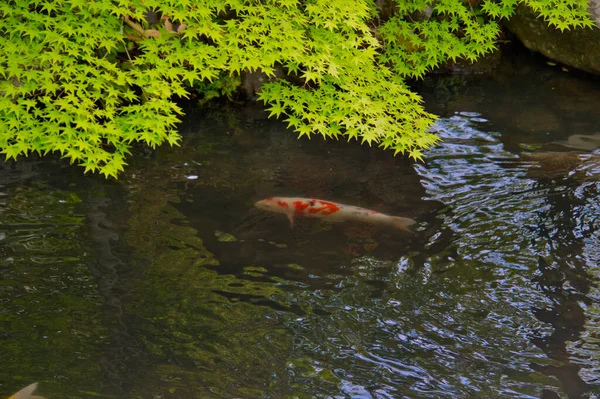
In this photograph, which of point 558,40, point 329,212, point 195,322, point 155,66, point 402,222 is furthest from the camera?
point 558,40

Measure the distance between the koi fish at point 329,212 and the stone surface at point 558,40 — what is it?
18.4 ft

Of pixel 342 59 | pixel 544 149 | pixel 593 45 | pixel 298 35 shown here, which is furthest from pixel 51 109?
pixel 593 45

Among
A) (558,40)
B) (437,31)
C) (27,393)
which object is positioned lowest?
(27,393)

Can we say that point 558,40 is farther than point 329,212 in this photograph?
Yes

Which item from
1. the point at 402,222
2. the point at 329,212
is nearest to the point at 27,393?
the point at 329,212

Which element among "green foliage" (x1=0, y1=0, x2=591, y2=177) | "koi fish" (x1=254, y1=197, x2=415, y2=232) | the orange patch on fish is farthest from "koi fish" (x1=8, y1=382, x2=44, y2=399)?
the orange patch on fish

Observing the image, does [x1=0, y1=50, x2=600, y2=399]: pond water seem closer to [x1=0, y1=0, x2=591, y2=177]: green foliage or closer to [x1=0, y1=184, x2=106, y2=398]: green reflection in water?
[x1=0, y1=184, x2=106, y2=398]: green reflection in water

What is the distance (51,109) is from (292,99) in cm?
287

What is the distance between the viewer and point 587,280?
5582 millimetres

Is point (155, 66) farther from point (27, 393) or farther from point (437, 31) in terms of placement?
point (437, 31)

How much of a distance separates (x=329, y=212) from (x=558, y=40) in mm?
6236

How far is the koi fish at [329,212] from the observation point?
21.6 feet

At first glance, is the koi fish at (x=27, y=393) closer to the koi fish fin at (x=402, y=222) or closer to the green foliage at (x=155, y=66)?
the green foliage at (x=155, y=66)

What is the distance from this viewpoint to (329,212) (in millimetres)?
6652
